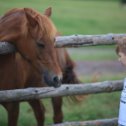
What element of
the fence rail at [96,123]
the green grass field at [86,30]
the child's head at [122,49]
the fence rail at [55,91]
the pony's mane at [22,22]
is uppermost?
the pony's mane at [22,22]

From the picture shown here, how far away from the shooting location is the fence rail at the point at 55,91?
5.48 meters

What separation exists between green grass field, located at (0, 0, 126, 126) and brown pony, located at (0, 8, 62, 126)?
147 cm

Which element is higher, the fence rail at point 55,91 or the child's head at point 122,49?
the child's head at point 122,49

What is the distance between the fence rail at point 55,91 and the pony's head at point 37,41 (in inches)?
17.8

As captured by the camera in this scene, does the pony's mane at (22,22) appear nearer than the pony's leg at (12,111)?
Yes

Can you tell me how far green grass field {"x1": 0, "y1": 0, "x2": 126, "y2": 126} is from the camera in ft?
25.1

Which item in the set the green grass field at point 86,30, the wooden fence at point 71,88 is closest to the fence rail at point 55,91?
the wooden fence at point 71,88

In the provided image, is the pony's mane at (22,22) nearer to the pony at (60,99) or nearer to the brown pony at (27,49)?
the brown pony at (27,49)

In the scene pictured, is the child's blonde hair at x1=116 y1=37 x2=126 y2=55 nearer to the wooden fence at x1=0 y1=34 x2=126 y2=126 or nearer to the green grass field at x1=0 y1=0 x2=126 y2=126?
the wooden fence at x1=0 y1=34 x2=126 y2=126

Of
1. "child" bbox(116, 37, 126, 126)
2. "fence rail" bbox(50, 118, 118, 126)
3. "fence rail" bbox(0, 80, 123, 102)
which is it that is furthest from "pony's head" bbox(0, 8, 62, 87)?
"fence rail" bbox(50, 118, 118, 126)

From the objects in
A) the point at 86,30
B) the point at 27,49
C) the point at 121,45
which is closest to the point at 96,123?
the point at 121,45

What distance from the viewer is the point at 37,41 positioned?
16.7 feet

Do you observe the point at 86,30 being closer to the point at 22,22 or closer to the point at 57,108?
the point at 57,108

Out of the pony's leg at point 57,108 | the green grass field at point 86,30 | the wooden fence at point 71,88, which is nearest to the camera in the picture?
the wooden fence at point 71,88
